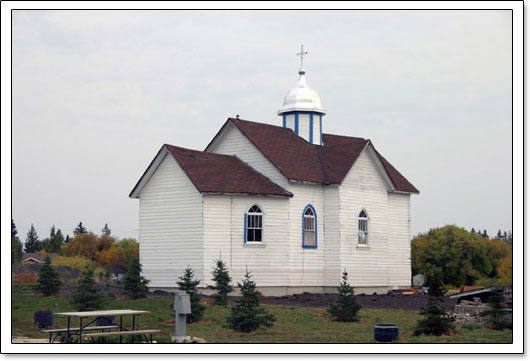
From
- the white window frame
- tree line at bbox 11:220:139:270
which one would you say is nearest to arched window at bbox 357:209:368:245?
the white window frame

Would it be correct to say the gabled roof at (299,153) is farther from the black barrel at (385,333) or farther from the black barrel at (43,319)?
the black barrel at (385,333)

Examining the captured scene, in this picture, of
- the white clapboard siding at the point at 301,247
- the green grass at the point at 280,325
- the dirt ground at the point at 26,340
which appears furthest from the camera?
the white clapboard siding at the point at 301,247

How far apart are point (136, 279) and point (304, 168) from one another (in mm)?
10766

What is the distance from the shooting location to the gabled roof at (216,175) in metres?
34.4

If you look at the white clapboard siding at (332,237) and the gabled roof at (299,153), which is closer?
the gabled roof at (299,153)

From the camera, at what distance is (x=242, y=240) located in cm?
3491

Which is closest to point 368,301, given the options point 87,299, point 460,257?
point 87,299

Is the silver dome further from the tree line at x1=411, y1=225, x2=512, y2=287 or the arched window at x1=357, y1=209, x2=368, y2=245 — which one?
the tree line at x1=411, y1=225, x2=512, y2=287

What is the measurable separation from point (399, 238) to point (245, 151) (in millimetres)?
10134

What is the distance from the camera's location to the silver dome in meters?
42.2

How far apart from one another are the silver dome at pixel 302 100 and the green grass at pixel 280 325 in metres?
14.7

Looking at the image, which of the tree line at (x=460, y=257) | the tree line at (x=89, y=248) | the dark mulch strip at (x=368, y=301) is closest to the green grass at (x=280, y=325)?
the dark mulch strip at (x=368, y=301)
